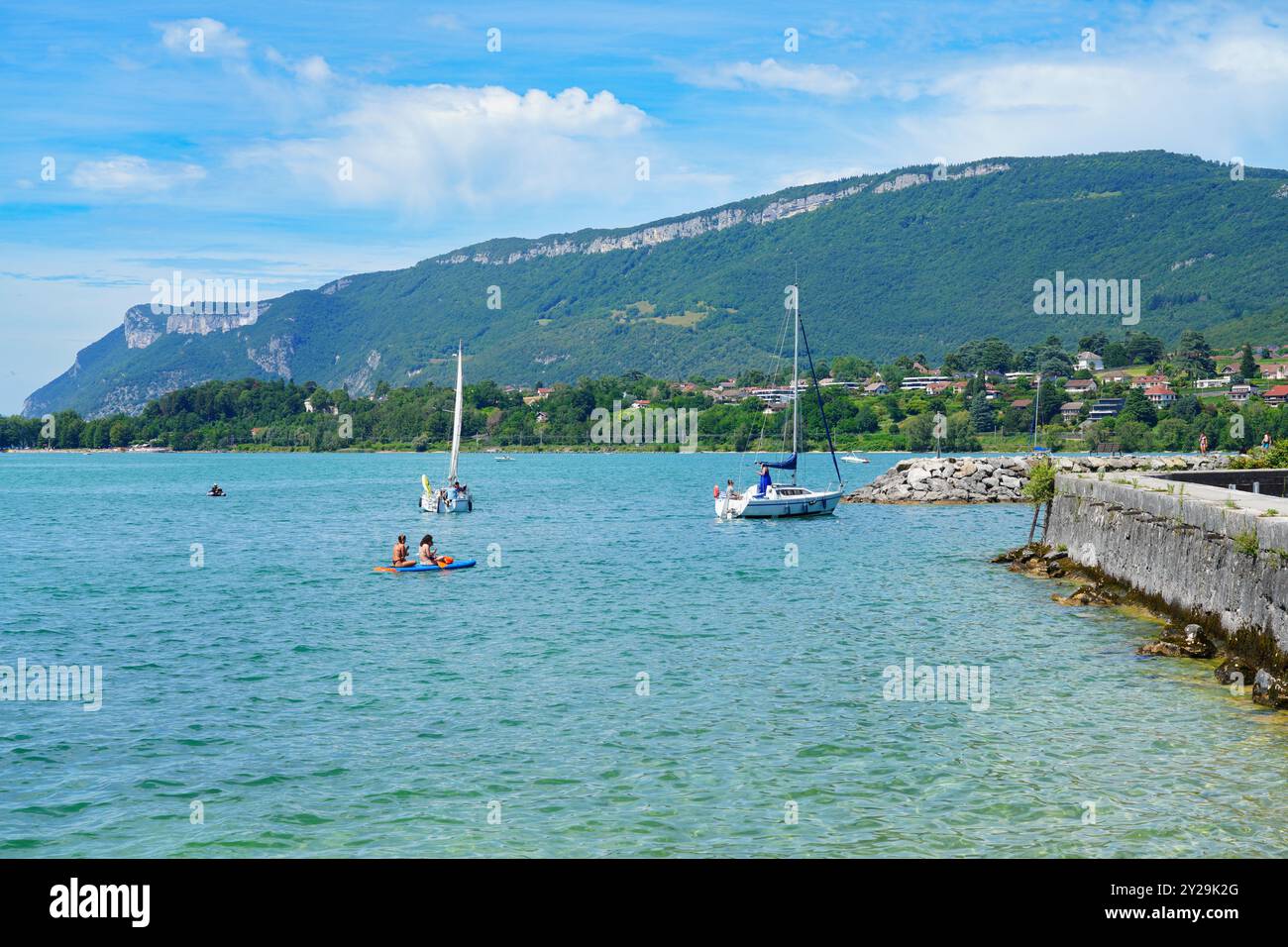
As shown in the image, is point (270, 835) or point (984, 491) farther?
point (984, 491)

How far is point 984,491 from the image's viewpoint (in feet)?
248

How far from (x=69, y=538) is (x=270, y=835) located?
52979mm

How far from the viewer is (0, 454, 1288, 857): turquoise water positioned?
1295cm

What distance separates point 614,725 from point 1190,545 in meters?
13.4

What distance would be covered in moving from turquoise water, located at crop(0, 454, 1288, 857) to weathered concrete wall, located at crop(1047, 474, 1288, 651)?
57.9 inches

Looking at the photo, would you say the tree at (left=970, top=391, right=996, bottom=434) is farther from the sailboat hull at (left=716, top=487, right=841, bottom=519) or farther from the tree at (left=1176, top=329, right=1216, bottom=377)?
the sailboat hull at (left=716, top=487, right=841, bottom=519)

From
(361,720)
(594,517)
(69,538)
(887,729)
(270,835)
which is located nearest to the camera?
(270,835)

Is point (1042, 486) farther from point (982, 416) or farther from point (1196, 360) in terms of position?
point (1196, 360)

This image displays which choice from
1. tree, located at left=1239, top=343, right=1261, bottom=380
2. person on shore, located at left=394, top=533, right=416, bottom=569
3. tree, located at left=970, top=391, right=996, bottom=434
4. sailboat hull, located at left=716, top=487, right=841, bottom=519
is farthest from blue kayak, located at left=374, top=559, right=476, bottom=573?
tree, located at left=1239, top=343, right=1261, bottom=380

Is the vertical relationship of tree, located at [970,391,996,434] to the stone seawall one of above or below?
above

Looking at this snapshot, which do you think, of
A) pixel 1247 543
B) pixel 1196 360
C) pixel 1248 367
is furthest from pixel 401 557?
pixel 1196 360
